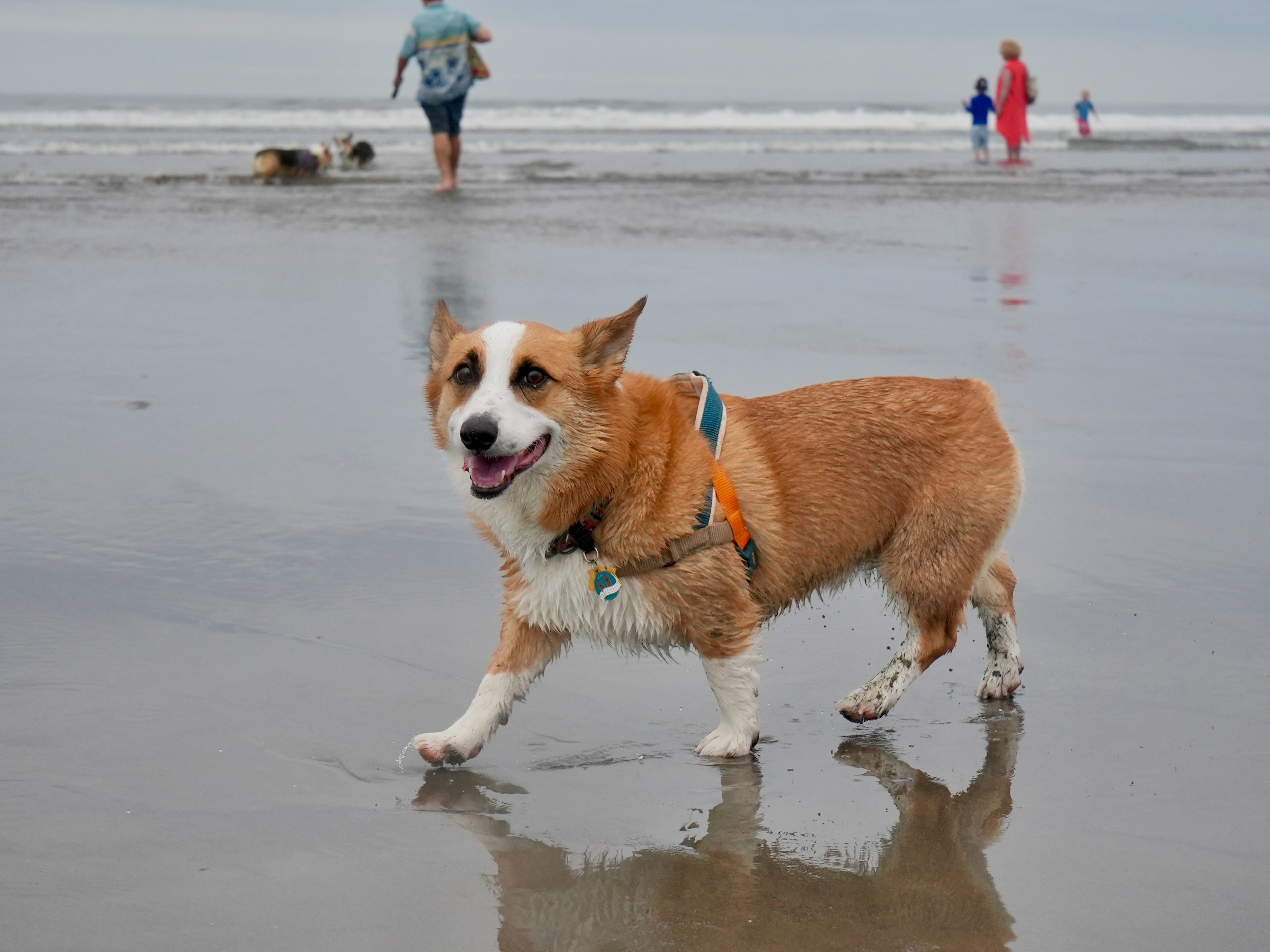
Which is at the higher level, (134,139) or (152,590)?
(134,139)

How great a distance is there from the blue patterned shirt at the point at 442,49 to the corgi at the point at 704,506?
13753mm

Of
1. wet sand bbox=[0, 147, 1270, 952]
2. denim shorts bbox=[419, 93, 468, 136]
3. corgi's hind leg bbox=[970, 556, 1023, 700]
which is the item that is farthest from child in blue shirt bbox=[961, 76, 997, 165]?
corgi's hind leg bbox=[970, 556, 1023, 700]

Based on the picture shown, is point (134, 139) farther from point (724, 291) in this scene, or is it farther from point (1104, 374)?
point (1104, 374)

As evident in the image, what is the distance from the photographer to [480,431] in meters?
3.29

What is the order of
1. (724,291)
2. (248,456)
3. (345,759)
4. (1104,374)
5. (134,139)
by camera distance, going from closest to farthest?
(345,759)
(248,456)
(1104,374)
(724,291)
(134,139)

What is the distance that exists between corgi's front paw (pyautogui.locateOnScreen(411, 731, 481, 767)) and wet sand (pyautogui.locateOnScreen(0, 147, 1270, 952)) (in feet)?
0.14

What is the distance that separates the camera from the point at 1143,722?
3.75 metres

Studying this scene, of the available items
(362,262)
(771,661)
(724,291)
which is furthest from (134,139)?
(771,661)

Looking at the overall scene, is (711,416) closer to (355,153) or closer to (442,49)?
(442,49)

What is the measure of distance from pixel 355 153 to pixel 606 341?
2105 cm

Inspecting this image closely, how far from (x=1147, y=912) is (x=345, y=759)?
6.22 ft

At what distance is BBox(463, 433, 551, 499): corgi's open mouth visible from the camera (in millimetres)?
3387

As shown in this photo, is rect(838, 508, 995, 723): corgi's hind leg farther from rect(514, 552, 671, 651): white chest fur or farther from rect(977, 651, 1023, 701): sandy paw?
rect(514, 552, 671, 651): white chest fur

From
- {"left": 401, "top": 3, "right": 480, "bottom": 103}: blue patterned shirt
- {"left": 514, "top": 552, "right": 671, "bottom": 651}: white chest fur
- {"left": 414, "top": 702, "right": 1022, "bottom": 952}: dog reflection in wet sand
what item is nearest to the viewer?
{"left": 414, "top": 702, "right": 1022, "bottom": 952}: dog reflection in wet sand
